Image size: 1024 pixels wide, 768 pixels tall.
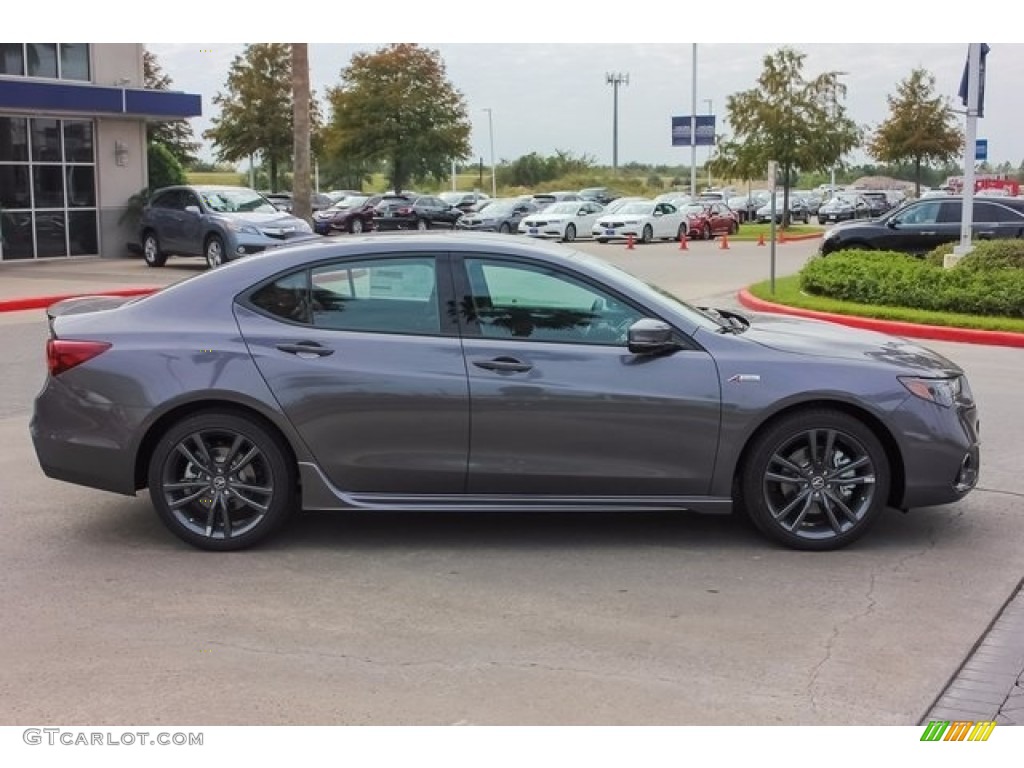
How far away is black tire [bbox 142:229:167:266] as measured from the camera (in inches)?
974

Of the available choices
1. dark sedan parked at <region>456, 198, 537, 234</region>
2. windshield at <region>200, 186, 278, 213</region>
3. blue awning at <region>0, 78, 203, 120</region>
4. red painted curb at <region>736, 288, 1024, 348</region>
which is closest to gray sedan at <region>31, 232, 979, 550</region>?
red painted curb at <region>736, 288, 1024, 348</region>

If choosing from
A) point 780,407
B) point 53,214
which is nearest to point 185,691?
point 780,407

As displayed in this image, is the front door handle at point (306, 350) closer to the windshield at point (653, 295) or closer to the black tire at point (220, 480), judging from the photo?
the black tire at point (220, 480)

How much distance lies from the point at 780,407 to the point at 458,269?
1.71 meters

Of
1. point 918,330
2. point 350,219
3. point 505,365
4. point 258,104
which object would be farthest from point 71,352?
point 258,104

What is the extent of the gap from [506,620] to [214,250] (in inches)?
767

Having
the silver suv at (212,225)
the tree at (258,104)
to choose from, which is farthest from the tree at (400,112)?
the silver suv at (212,225)

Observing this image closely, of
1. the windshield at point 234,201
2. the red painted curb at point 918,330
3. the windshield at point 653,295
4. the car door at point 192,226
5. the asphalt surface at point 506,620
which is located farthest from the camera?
the windshield at point 234,201

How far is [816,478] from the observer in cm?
572

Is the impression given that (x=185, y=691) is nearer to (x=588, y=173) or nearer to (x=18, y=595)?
(x=18, y=595)

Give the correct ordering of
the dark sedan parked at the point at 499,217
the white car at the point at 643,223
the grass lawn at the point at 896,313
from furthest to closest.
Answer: the dark sedan parked at the point at 499,217, the white car at the point at 643,223, the grass lawn at the point at 896,313

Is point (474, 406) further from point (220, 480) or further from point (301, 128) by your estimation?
point (301, 128)

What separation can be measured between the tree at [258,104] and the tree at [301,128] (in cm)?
2539

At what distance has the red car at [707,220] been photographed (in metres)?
40.2
